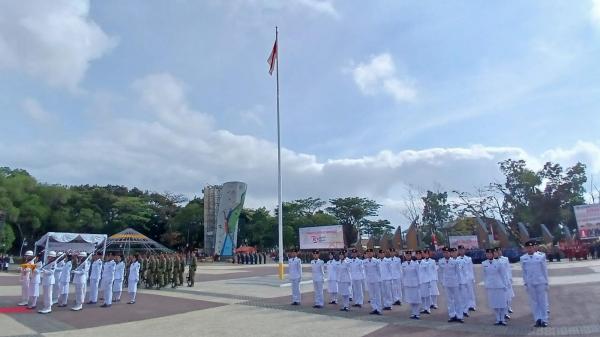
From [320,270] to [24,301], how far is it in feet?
31.6

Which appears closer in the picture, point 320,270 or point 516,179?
point 320,270

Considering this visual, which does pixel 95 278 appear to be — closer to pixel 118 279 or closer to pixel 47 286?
pixel 118 279

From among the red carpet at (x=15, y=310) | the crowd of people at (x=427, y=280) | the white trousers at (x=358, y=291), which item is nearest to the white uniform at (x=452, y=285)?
the crowd of people at (x=427, y=280)

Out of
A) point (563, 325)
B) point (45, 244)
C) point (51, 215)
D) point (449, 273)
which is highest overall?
point (51, 215)

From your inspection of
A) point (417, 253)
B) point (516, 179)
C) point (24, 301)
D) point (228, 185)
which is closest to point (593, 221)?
point (516, 179)

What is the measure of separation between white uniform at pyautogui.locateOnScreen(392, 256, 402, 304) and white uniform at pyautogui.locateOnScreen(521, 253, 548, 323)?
391 centimetres

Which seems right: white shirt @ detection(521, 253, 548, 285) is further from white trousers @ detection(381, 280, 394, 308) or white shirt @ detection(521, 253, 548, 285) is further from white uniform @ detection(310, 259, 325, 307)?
white uniform @ detection(310, 259, 325, 307)

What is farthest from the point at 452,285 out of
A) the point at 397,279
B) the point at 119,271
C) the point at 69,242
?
the point at 69,242

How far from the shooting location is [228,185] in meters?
54.4

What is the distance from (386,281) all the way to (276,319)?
343 cm

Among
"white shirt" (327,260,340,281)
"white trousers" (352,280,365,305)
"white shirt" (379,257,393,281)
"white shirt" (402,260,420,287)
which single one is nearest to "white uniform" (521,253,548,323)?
"white shirt" (402,260,420,287)

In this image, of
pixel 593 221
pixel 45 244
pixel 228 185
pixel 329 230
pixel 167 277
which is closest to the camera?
pixel 167 277

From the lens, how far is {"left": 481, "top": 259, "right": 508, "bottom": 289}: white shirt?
1020 cm

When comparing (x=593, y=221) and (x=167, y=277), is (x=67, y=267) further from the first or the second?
(x=593, y=221)
